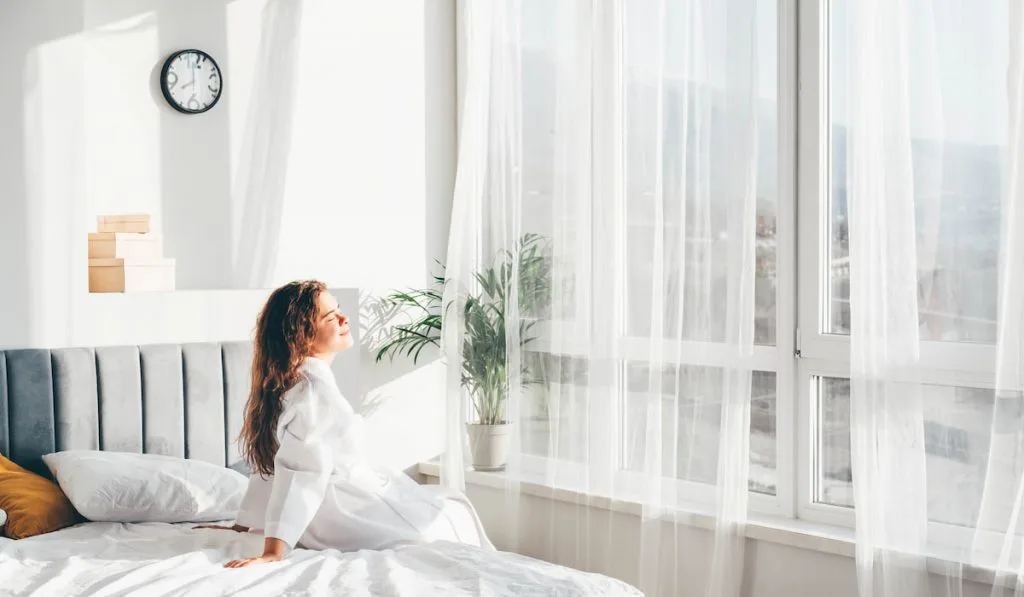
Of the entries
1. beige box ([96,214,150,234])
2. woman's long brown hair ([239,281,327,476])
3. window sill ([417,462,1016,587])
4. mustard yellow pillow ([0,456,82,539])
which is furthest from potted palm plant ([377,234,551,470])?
mustard yellow pillow ([0,456,82,539])

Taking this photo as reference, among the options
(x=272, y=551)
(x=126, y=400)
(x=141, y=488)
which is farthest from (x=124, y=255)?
(x=272, y=551)

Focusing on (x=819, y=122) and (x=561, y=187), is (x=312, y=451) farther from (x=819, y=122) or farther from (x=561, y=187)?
(x=819, y=122)

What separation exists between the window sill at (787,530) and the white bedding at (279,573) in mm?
933

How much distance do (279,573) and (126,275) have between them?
1.49 metres

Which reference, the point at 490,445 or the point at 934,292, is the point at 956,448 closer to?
the point at 934,292

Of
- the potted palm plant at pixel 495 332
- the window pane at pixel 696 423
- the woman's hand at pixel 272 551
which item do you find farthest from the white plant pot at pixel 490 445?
the woman's hand at pixel 272 551

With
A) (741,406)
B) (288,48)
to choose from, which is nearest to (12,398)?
(288,48)

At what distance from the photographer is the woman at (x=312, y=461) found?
264cm

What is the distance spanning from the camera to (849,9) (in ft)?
9.97

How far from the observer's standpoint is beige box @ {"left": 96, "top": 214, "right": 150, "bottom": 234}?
3.42 metres

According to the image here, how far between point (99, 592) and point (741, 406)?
1959 mm

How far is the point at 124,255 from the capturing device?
3.44m

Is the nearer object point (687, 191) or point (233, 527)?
point (233, 527)

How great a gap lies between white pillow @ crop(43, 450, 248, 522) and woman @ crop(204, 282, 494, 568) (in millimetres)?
244
